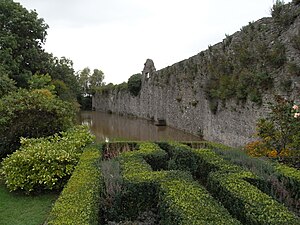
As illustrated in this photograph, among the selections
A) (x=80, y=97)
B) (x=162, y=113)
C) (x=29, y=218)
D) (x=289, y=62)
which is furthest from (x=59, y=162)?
(x=80, y=97)

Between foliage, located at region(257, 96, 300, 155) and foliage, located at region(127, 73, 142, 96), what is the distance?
77.3 feet

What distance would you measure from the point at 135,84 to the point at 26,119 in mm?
21818

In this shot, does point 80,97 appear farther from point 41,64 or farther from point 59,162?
point 59,162

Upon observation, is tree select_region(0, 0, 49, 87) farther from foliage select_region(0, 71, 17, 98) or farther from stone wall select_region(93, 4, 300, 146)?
stone wall select_region(93, 4, 300, 146)

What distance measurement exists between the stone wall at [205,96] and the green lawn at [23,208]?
679 centimetres

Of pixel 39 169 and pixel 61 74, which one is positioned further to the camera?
pixel 61 74

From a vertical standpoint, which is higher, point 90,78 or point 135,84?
point 90,78

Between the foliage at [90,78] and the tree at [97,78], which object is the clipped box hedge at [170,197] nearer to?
the foliage at [90,78]

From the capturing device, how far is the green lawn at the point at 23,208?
15.6 feet

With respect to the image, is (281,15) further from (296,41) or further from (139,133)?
(139,133)

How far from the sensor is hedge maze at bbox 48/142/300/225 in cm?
330

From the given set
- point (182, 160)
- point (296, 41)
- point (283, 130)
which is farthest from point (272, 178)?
point (296, 41)

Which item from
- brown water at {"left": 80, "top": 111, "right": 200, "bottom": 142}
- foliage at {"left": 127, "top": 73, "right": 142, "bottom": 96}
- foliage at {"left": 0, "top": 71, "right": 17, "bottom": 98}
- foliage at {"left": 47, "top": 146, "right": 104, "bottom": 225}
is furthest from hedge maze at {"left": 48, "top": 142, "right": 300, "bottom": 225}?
foliage at {"left": 127, "top": 73, "right": 142, "bottom": 96}

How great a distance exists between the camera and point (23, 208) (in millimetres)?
5238
